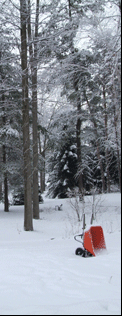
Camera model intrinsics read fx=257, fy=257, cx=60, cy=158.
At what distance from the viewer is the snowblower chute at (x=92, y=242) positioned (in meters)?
4.70

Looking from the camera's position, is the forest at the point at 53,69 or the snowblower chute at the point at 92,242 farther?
the snowblower chute at the point at 92,242

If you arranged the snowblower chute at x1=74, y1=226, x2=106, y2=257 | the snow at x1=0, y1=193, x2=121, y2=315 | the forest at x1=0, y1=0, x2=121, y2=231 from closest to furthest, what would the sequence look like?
the snow at x1=0, y1=193, x2=121, y2=315 < the forest at x1=0, y1=0, x2=121, y2=231 < the snowblower chute at x1=74, y1=226, x2=106, y2=257

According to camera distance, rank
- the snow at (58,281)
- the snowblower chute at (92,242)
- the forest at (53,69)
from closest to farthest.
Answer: the snow at (58,281), the forest at (53,69), the snowblower chute at (92,242)

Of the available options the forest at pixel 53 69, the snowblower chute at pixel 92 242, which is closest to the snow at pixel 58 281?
the snowblower chute at pixel 92 242

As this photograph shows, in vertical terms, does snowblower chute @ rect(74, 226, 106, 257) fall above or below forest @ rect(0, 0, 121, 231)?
below

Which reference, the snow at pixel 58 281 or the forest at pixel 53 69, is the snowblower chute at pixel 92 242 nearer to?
the snow at pixel 58 281

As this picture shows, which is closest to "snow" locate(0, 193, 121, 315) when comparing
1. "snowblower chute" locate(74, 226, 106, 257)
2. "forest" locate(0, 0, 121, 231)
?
"snowblower chute" locate(74, 226, 106, 257)

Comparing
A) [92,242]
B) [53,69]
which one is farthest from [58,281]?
[53,69]

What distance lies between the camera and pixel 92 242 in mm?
4805

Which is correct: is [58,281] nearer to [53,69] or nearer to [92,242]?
[92,242]

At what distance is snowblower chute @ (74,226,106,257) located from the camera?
470 centimetres

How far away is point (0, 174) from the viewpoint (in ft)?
41.4

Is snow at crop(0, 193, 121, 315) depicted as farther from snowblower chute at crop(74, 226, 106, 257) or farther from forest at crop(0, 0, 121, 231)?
forest at crop(0, 0, 121, 231)

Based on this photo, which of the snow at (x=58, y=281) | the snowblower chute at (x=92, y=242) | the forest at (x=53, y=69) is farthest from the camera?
the snowblower chute at (x=92, y=242)
